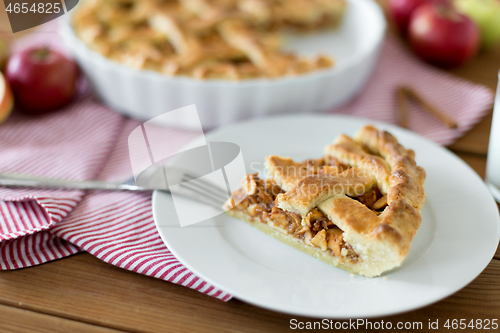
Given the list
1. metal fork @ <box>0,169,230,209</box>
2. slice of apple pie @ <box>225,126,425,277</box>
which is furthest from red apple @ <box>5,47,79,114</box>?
slice of apple pie @ <box>225,126,425,277</box>

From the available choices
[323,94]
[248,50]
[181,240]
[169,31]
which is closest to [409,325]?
[181,240]

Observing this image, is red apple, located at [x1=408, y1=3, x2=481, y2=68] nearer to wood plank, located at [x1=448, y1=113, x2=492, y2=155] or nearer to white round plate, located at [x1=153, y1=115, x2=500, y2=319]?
wood plank, located at [x1=448, y1=113, x2=492, y2=155]

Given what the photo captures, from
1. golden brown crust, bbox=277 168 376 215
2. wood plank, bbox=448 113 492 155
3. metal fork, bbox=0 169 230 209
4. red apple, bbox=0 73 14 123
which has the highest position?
red apple, bbox=0 73 14 123

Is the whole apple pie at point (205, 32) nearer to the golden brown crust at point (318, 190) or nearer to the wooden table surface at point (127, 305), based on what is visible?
the golden brown crust at point (318, 190)

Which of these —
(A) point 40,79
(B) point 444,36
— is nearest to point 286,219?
(A) point 40,79

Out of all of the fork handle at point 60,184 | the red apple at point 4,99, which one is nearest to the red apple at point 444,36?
the fork handle at point 60,184

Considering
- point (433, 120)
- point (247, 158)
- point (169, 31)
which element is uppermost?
point (169, 31)

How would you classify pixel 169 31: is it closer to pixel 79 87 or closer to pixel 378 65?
pixel 79 87
